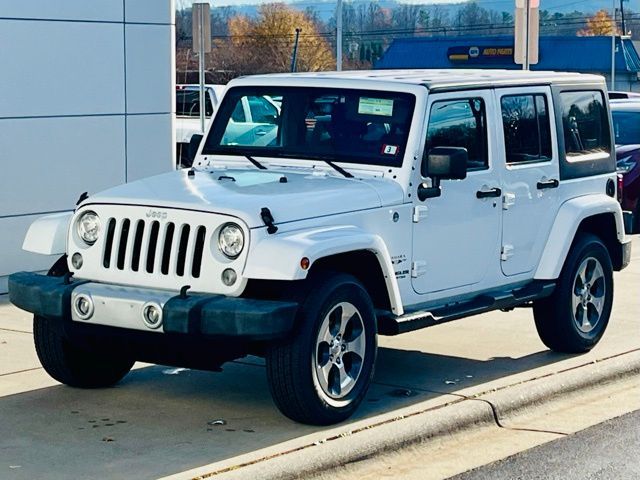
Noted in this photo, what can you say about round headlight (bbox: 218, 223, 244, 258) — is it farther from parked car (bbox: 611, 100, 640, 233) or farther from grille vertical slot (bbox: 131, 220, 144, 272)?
parked car (bbox: 611, 100, 640, 233)

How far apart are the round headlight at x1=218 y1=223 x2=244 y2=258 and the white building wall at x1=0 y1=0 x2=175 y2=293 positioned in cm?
513

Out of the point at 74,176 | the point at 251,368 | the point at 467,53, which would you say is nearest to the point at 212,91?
the point at 74,176

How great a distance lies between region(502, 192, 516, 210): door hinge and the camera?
29.3 ft

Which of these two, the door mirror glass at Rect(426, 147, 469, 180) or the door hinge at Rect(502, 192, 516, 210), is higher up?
the door mirror glass at Rect(426, 147, 469, 180)

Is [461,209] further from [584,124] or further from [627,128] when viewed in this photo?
[627,128]

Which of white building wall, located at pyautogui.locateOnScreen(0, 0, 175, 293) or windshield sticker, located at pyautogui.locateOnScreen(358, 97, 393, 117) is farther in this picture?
white building wall, located at pyautogui.locateOnScreen(0, 0, 175, 293)

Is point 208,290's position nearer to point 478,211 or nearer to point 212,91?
point 478,211

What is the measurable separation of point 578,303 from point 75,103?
17.1 feet

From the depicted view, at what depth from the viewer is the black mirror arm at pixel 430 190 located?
26.9ft

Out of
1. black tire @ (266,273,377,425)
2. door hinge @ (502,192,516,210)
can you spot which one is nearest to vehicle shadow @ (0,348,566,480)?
black tire @ (266,273,377,425)

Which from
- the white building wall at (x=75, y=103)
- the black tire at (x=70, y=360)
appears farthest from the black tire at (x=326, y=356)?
the white building wall at (x=75, y=103)

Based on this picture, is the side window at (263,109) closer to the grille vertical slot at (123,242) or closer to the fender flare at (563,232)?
the grille vertical slot at (123,242)

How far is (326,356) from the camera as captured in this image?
7.42 m

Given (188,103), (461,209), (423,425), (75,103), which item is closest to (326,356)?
(423,425)
